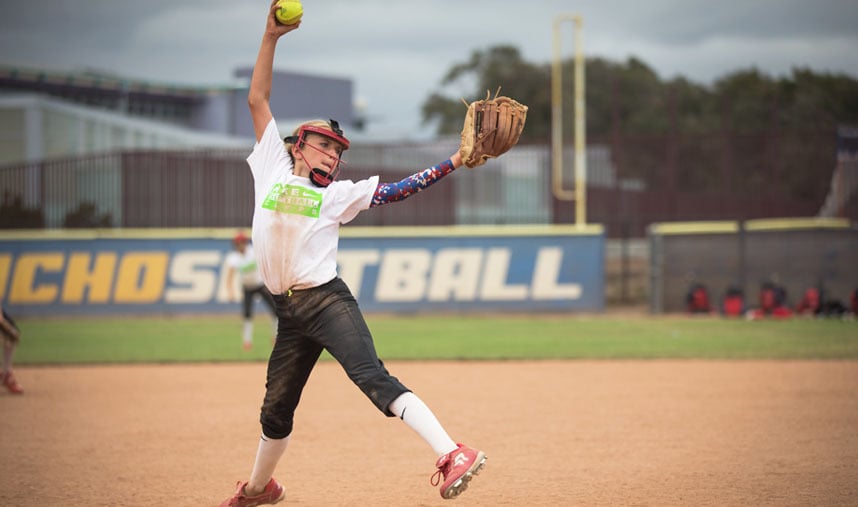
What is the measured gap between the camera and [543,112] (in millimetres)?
57062

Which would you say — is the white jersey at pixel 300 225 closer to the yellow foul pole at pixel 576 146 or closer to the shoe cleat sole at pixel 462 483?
the shoe cleat sole at pixel 462 483

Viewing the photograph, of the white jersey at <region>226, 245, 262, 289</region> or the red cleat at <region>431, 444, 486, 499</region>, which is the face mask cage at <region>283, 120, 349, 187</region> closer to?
the red cleat at <region>431, 444, 486, 499</region>

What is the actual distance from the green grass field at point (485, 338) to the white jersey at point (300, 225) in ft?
36.8

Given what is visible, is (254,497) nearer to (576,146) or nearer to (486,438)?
(486,438)

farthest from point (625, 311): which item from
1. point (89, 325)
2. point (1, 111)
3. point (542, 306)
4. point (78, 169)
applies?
point (1, 111)

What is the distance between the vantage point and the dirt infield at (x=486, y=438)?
7.48 meters

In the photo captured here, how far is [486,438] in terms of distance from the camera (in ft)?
32.1

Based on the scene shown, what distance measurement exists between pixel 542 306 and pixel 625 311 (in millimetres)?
2826

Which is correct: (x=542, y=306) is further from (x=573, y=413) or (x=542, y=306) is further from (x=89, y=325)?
(x=573, y=413)

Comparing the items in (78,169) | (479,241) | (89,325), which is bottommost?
(89,325)

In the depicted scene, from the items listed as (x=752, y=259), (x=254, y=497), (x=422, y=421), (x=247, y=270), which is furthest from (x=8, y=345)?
(x=752, y=259)

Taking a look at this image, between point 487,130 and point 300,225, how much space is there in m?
1.32

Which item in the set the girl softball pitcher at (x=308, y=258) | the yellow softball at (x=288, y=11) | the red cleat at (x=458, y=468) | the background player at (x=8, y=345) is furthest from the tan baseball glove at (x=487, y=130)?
the background player at (x=8, y=345)

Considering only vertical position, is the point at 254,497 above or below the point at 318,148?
below
